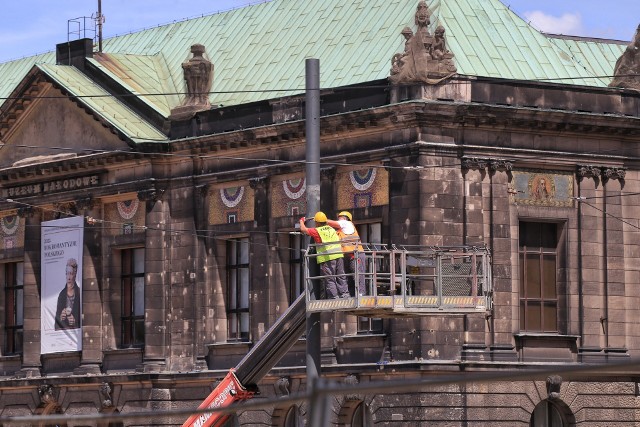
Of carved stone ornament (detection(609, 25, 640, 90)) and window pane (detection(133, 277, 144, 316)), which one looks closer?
carved stone ornament (detection(609, 25, 640, 90))

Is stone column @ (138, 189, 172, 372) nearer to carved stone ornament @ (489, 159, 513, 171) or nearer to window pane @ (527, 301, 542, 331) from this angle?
carved stone ornament @ (489, 159, 513, 171)

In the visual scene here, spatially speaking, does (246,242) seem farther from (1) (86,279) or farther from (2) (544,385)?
(2) (544,385)

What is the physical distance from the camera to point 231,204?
48938 mm

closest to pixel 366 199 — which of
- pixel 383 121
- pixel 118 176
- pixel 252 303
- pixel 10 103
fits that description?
pixel 383 121

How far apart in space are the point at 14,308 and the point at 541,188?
20.0 m

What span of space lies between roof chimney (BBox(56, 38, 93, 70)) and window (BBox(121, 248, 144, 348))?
681 centimetres

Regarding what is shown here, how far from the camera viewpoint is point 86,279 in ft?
172

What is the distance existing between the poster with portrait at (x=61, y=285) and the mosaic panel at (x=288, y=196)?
771cm

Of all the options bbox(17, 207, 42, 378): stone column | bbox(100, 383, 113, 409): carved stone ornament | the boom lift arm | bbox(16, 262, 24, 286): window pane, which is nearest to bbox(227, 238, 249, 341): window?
bbox(100, 383, 113, 409): carved stone ornament

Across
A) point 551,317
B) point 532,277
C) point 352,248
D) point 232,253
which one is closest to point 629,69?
point 532,277

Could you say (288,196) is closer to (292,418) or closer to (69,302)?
(292,418)

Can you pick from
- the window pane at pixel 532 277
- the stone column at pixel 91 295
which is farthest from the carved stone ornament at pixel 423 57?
the stone column at pixel 91 295

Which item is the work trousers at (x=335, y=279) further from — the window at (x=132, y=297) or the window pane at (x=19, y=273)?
the window pane at (x=19, y=273)

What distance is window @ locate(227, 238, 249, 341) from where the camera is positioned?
48719mm
